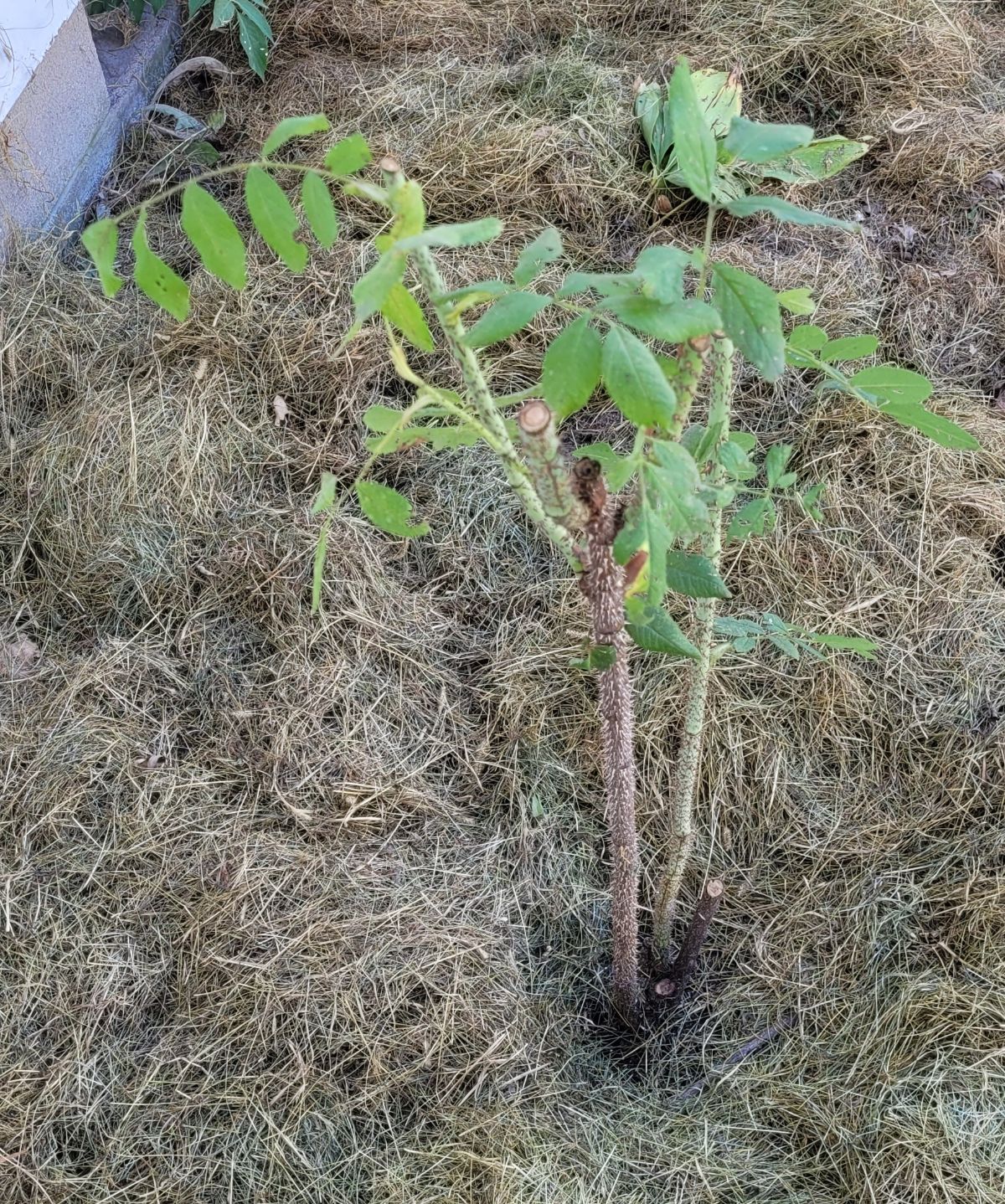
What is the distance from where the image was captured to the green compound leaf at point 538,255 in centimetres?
93

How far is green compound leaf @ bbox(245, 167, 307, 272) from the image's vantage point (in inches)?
38.0

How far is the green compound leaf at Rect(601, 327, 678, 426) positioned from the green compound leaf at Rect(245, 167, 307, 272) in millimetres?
304

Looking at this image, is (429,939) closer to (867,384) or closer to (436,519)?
(436,519)

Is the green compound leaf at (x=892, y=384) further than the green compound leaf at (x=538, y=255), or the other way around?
the green compound leaf at (x=892, y=384)

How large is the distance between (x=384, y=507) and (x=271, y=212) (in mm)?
317

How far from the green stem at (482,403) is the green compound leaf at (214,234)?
17cm

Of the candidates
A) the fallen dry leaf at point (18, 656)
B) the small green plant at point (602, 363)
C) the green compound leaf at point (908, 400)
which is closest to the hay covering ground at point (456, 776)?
the fallen dry leaf at point (18, 656)

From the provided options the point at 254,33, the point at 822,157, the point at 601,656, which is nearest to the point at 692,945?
the point at 601,656

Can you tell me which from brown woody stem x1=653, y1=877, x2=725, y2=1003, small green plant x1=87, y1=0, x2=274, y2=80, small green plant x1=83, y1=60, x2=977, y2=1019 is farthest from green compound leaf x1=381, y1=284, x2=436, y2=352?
small green plant x1=87, y1=0, x2=274, y2=80

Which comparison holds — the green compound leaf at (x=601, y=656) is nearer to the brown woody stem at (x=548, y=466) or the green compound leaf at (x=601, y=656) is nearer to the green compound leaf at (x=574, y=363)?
the brown woody stem at (x=548, y=466)

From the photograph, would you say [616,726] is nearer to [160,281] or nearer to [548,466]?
[548,466]

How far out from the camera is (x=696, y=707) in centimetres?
151

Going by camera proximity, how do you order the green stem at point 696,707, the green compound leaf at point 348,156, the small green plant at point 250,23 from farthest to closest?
the small green plant at point 250,23
the green stem at point 696,707
the green compound leaf at point 348,156

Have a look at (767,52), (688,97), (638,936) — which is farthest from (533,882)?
(767,52)
